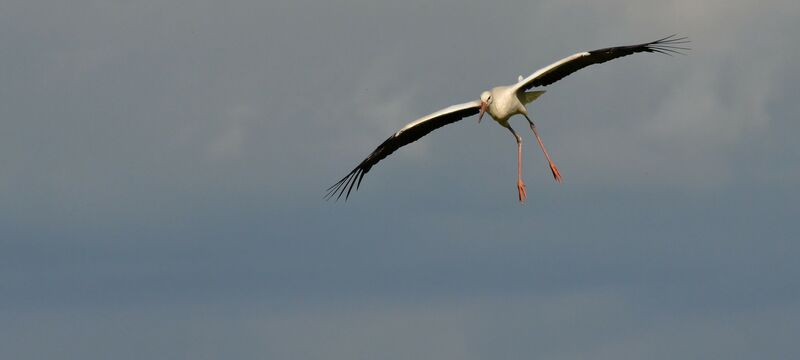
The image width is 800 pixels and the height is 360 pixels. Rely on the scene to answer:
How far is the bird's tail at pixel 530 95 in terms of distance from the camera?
50.4 metres

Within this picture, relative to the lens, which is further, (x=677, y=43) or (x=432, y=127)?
(x=432, y=127)

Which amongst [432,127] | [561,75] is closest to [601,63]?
[561,75]

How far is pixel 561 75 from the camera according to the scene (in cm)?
4938

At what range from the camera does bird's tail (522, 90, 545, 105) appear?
165ft

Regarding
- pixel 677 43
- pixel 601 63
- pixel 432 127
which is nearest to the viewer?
pixel 677 43

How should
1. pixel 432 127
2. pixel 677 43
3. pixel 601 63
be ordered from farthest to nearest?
1. pixel 432 127
2. pixel 601 63
3. pixel 677 43

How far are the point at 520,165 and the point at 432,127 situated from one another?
2428mm

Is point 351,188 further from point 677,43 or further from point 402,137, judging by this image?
point 677,43

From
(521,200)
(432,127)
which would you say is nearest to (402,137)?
(432,127)

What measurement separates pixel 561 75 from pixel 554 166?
2790 millimetres

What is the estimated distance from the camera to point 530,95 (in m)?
50.4

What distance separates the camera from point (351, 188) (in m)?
52.9

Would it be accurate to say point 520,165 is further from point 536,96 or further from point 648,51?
point 648,51

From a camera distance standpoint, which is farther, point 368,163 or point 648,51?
point 368,163
